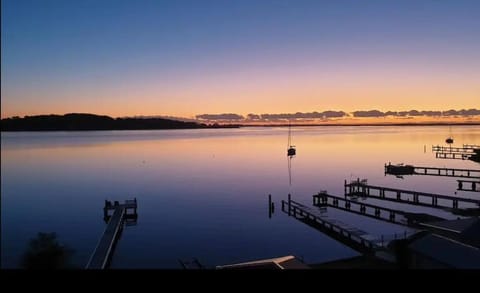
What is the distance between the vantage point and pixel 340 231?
21.8m

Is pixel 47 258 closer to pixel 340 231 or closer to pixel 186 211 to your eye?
pixel 340 231

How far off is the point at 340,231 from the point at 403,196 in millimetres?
16046

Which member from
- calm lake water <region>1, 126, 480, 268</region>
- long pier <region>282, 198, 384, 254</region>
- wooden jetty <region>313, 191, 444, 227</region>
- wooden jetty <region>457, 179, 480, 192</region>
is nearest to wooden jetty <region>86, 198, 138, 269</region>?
calm lake water <region>1, 126, 480, 268</region>

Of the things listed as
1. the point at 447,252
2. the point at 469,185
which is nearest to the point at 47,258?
the point at 447,252

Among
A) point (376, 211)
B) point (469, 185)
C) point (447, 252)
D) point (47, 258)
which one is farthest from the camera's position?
point (469, 185)

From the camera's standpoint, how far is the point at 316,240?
2227 centimetres

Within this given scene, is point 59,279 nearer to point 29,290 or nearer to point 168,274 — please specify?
point 29,290

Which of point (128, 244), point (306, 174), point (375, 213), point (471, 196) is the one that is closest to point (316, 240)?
point (375, 213)

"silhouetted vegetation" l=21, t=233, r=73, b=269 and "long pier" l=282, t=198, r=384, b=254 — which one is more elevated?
"silhouetted vegetation" l=21, t=233, r=73, b=269

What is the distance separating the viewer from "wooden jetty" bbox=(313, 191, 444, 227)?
2389 cm

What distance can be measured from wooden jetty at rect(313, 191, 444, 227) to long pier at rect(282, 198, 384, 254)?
377 centimetres

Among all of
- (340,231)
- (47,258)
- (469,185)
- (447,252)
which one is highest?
(47,258)

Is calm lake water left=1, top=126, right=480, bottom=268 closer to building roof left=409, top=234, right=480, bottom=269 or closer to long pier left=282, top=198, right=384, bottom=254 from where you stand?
long pier left=282, top=198, right=384, bottom=254

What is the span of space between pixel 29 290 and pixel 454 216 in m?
29.7
